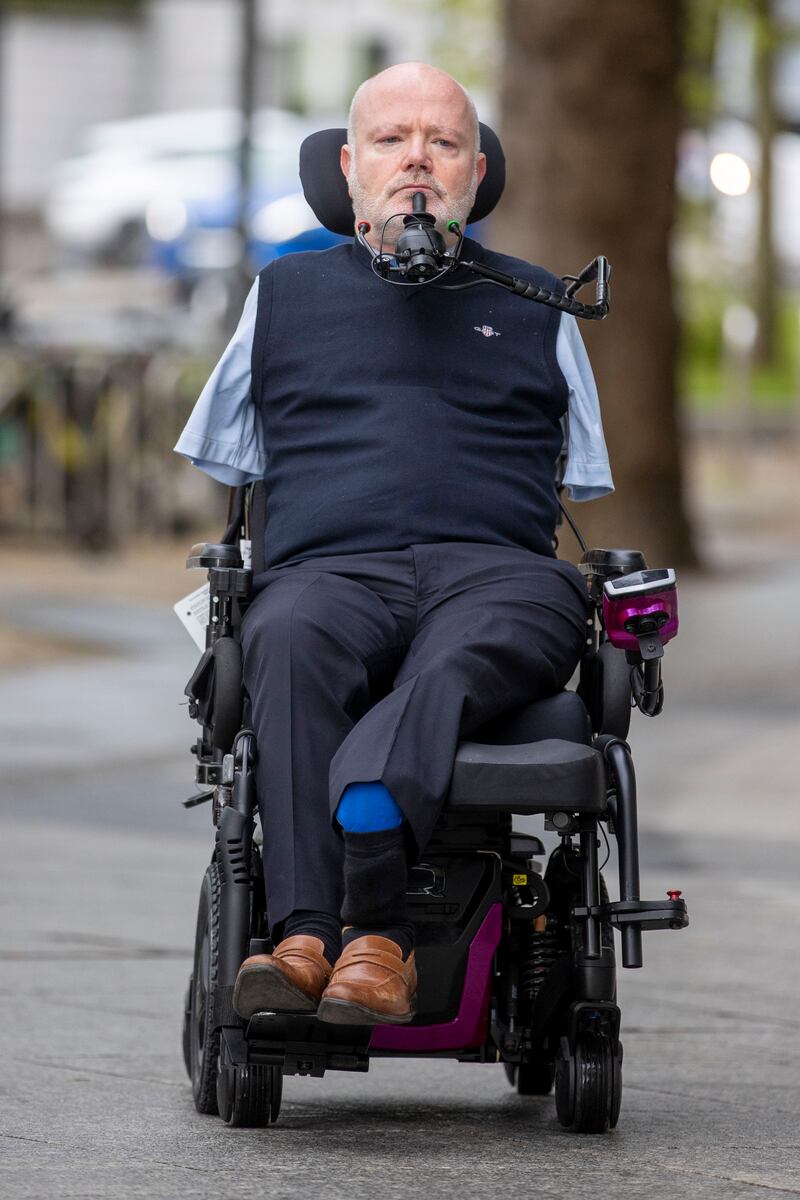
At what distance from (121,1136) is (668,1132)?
0.99 m

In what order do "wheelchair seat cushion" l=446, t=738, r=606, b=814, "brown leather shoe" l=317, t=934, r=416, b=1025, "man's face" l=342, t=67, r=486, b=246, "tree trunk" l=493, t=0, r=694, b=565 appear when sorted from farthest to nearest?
"tree trunk" l=493, t=0, r=694, b=565 → "man's face" l=342, t=67, r=486, b=246 → "wheelchair seat cushion" l=446, t=738, r=606, b=814 → "brown leather shoe" l=317, t=934, r=416, b=1025

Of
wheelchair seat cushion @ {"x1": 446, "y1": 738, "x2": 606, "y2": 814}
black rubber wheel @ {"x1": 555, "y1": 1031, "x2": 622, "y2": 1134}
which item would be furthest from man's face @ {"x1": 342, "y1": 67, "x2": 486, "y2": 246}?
black rubber wheel @ {"x1": 555, "y1": 1031, "x2": 622, "y2": 1134}

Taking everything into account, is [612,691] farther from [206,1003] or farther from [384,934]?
[206,1003]

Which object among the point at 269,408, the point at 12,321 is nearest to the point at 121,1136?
the point at 269,408

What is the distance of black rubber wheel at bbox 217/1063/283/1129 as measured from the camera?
15.1 ft

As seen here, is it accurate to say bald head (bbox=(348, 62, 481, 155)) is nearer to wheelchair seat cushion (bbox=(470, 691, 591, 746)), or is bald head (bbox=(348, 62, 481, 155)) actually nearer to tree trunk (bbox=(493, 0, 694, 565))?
wheelchair seat cushion (bbox=(470, 691, 591, 746))

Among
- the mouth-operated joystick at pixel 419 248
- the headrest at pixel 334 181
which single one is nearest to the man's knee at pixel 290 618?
the mouth-operated joystick at pixel 419 248

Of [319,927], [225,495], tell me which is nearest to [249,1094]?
[319,927]

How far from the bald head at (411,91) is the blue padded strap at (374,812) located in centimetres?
137

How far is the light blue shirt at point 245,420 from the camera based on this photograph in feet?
16.3

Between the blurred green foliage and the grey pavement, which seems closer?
the grey pavement

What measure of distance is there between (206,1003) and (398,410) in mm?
1138

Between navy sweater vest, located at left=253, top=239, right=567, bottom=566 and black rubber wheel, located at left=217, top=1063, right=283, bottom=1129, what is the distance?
93cm

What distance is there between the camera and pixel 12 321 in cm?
2027
